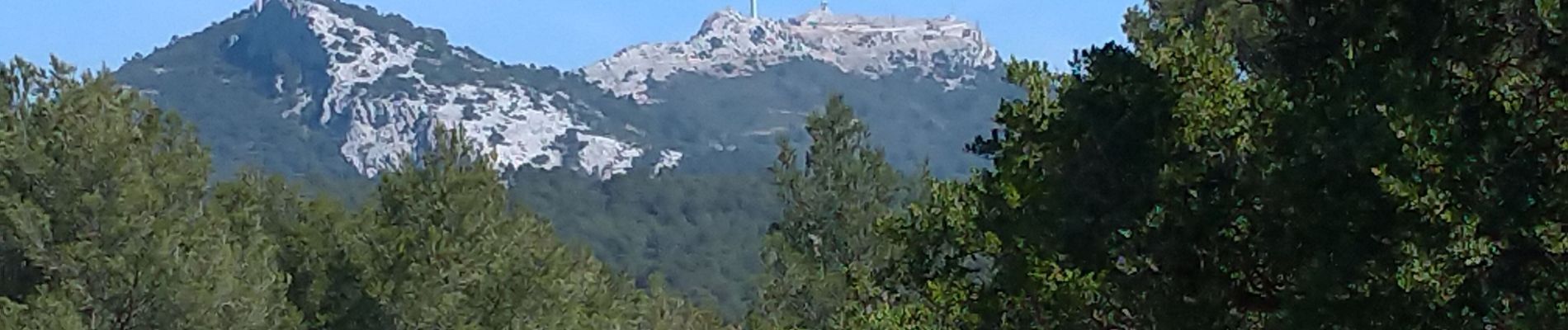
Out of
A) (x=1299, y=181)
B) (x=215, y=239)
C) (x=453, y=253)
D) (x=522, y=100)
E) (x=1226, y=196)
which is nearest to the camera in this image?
(x=1299, y=181)

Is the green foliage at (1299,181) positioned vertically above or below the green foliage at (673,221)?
below

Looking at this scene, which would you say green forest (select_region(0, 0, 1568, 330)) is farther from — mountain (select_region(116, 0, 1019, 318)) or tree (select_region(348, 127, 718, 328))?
mountain (select_region(116, 0, 1019, 318))

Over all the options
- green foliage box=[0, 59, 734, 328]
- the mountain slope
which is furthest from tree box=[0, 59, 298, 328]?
the mountain slope

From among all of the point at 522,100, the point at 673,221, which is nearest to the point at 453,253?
the point at 673,221

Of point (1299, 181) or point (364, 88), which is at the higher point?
point (364, 88)

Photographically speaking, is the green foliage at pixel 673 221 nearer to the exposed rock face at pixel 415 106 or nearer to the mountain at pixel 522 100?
the mountain at pixel 522 100

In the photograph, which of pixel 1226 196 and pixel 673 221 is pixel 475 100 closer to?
pixel 673 221

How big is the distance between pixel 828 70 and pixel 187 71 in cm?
6653

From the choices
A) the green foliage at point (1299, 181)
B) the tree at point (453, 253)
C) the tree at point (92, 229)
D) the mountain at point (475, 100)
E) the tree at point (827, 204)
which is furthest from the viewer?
the mountain at point (475, 100)

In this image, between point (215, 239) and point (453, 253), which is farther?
point (453, 253)

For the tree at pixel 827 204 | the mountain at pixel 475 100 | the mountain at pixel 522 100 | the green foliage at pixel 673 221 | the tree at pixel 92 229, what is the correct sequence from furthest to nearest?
1. the mountain at pixel 475 100
2. the mountain at pixel 522 100
3. the green foliage at pixel 673 221
4. the tree at pixel 827 204
5. the tree at pixel 92 229

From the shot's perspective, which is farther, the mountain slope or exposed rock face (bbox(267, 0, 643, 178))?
the mountain slope

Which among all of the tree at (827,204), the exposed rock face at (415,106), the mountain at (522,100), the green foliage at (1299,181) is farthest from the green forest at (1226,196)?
the exposed rock face at (415,106)

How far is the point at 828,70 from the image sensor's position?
635 feet
